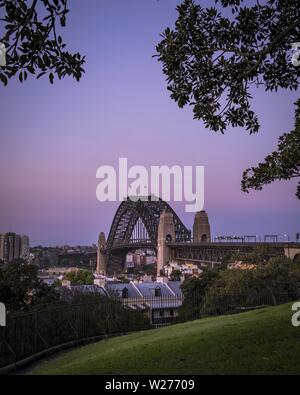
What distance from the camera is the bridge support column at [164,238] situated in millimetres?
95225

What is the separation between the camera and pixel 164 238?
325 ft

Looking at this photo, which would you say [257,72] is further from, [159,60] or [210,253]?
[210,253]

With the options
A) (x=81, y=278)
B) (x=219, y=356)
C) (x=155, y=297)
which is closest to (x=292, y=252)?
(x=155, y=297)

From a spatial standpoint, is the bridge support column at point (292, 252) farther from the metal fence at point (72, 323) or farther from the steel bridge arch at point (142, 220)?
the steel bridge arch at point (142, 220)

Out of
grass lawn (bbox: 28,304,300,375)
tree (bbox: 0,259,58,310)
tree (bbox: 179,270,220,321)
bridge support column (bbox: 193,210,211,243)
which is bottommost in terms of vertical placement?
tree (bbox: 179,270,220,321)

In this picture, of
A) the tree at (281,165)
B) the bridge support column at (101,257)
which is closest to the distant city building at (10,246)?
the bridge support column at (101,257)

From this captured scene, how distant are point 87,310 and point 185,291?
60.9 ft

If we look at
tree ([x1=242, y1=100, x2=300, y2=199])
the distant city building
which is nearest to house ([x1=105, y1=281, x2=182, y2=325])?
tree ([x1=242, y1=100, x2=300, y2=199])

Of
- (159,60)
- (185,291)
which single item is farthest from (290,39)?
(185,291)

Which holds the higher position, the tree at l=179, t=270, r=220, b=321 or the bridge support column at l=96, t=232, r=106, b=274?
the tree at l=179, t=270, r=220, b=321

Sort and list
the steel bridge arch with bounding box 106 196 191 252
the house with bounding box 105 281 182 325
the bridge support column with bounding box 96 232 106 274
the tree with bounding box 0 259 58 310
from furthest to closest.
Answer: the bridge support column with bounding box 96 232 106 274
the steel bridge arch with bounding box 106 196 191 252
the house with bounding box 105 281 182 325
the tree with bounding box 0 259 58 310

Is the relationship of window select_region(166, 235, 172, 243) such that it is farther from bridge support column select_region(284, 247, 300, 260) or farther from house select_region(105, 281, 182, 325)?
house select_region(105, 281, 182, 325)

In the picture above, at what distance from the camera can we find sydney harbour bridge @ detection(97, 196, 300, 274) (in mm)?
77438

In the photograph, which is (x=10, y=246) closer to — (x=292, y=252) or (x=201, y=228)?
(x=292, y=252)
